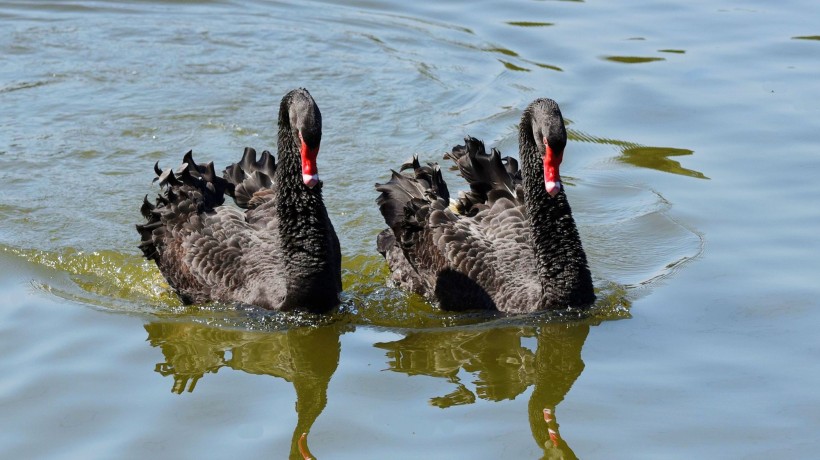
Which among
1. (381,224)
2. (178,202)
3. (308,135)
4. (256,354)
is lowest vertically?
(256,354)

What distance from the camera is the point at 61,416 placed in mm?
6797

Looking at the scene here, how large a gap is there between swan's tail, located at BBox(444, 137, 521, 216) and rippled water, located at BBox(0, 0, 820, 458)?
34.9 inches

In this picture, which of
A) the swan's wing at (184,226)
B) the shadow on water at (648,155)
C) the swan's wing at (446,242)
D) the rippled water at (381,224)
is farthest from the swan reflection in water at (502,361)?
the shadow on water at (648,155)

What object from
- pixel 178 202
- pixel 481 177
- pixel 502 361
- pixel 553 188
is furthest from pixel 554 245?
pixel 178 202

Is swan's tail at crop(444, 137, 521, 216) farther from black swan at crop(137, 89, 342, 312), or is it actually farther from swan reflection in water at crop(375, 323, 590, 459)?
swan reflection in water at crop(375, 323, 590, 459)

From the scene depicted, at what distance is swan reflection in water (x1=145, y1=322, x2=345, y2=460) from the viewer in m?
7.36

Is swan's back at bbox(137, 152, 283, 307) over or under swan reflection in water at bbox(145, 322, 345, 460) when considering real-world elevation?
over

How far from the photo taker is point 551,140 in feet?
24.5

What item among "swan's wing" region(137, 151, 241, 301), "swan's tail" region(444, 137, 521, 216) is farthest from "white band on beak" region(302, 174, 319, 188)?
"swan's tail" region(444, 137, 521, 216)

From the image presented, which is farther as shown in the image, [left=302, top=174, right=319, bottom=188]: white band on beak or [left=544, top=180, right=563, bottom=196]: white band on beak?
[left=544, top=180, right=563, bottom=196]: white band on beak

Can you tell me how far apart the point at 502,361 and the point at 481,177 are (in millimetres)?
1744

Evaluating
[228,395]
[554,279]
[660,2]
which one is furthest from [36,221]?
[660,2]

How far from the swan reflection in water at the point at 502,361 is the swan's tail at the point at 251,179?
1.87 meters

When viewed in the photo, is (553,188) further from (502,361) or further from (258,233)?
(258,233)
